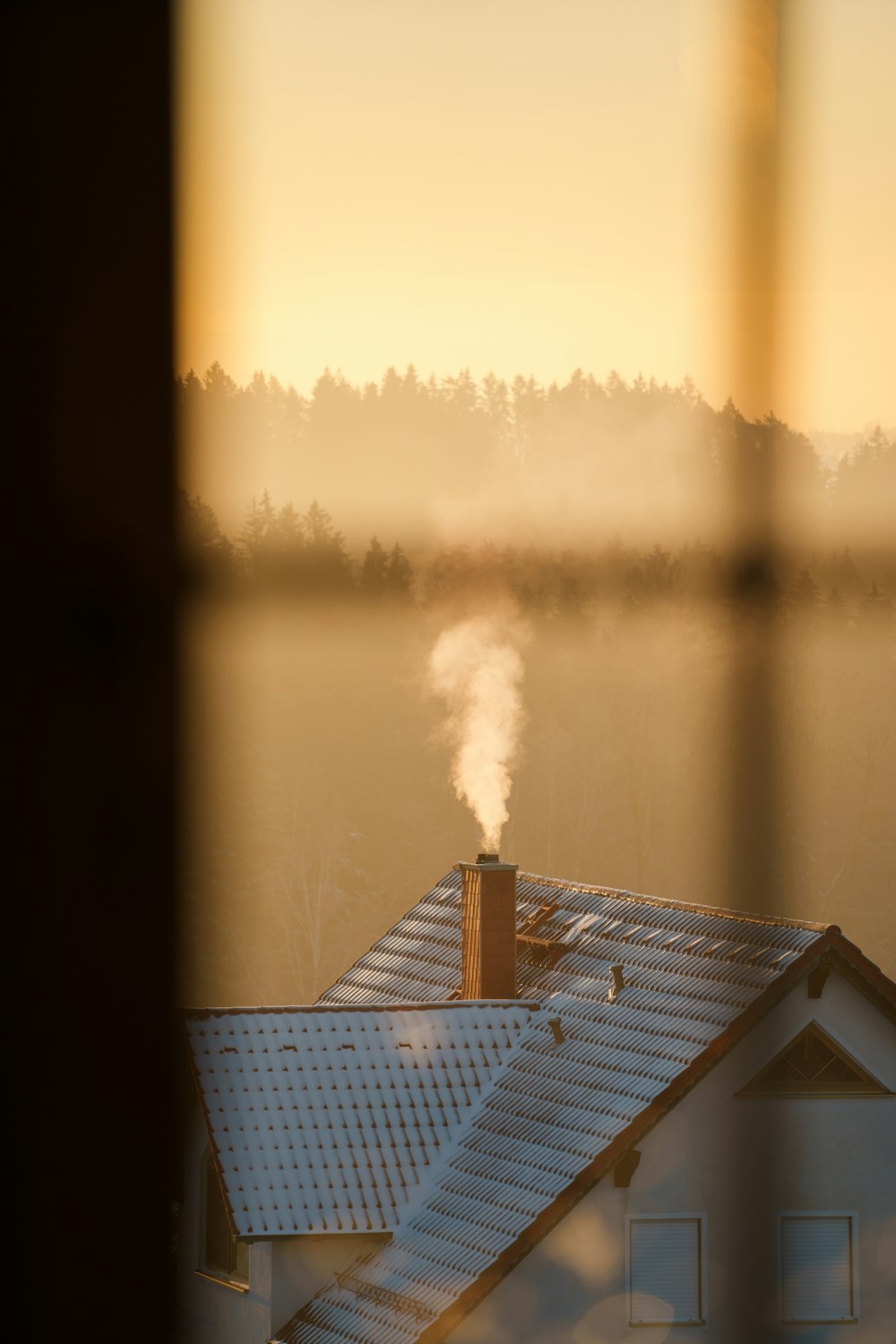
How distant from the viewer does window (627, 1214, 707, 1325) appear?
6504mm

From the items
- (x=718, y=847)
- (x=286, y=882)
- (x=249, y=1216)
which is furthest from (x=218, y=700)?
(x=286, y=882)

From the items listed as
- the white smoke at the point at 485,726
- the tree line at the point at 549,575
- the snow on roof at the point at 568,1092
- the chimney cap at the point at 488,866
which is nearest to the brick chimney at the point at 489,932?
the chimney cap at the point at 488,866

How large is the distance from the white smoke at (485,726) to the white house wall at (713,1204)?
14.9 ft

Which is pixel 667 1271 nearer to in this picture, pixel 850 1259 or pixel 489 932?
pixel 850 1259

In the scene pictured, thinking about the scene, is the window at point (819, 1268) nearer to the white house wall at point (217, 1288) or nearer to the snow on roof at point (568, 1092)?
the snow on roof at point (568, 1092)

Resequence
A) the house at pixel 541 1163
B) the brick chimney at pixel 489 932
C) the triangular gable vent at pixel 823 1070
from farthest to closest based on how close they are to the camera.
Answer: the brick chimney at pixel 489 932 < the triangular gable vent at pixel 823 1070 < the house at pixel 541 1163

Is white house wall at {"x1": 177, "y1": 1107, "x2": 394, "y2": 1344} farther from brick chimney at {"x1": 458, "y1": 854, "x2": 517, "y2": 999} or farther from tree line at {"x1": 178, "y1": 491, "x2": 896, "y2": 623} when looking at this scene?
tree line at {"x1": 178, "y1": 491, "x2": 896, "y2": 623}

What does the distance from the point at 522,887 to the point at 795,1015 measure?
3.05 metres

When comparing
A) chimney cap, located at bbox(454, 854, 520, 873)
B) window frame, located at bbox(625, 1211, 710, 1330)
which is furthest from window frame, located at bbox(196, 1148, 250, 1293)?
chimney cap, located at bbox(454, 854, 520, 873)

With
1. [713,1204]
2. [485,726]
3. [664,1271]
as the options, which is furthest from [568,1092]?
[485,726]

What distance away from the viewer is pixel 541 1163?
7.21 metres

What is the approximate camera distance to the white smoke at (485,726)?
11.9 meters

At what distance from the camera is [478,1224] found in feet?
23.2

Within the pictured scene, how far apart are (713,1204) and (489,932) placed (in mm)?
2299
